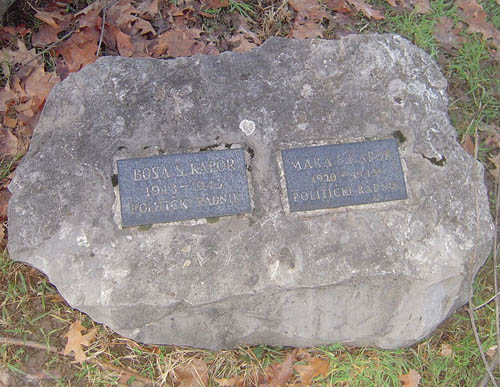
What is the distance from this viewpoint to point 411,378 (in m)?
2.74

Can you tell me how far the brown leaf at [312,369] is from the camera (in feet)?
A: 8.87

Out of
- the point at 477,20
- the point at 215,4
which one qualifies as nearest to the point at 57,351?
the point at 215,4

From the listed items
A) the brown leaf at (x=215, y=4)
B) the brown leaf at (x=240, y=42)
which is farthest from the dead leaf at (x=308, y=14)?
the brown leaf at (x=215, y=4)

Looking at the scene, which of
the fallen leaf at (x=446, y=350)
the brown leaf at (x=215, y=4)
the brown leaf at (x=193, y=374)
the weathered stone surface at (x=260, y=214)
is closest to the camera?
the weathered stone surface at (x=260, y=214)

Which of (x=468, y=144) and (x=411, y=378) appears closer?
(x=411, y=378)

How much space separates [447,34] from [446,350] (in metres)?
2.37

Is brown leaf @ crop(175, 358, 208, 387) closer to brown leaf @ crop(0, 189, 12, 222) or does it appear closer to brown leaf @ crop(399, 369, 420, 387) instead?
brown leaf @ crop(399, 369, 420, 387)

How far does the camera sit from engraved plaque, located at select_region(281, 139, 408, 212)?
232cm

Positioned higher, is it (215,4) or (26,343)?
(215,4)

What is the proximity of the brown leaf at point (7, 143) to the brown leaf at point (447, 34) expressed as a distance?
3.18 metres

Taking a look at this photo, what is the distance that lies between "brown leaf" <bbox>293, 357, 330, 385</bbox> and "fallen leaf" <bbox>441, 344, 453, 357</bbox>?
2.44ft

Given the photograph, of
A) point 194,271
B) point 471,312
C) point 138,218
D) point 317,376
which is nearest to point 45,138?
point 138,218

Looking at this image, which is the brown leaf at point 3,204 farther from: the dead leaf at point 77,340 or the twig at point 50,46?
the twig at point 50,46

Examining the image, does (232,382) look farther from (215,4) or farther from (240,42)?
(215,4)
